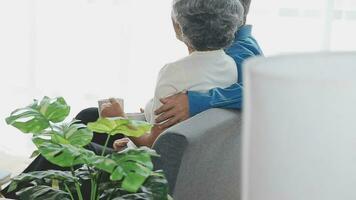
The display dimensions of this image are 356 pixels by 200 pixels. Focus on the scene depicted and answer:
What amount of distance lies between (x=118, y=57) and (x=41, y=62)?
1.66ft

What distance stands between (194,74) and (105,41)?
140cm

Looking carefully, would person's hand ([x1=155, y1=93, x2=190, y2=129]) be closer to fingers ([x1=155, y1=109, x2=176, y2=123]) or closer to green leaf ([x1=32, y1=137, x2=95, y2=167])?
fingers ([x1=155, y1=109, x2=176, y2=123])

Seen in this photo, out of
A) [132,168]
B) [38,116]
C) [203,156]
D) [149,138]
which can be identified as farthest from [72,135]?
[149,138]

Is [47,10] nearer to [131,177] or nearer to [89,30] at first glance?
[89,30]

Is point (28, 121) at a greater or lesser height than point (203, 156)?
greater

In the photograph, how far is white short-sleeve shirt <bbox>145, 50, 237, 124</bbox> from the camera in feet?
6.71

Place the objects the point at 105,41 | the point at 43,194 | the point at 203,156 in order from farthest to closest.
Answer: the point at 105,41
the point at 203,156
the point at 43,194

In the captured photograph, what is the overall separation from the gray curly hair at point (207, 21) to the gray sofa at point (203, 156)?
230 millimetres

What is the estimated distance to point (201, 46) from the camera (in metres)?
2.06

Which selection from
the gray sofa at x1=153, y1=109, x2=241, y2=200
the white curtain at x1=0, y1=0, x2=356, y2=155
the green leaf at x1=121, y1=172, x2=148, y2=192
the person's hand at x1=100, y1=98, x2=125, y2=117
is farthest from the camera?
the white curtain at x1=0, y1=0, x2=356, y2=155

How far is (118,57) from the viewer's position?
11.0 feet

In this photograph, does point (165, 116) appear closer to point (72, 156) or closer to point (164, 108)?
point (164, 108)

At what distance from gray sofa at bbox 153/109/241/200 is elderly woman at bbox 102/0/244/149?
0.43ft

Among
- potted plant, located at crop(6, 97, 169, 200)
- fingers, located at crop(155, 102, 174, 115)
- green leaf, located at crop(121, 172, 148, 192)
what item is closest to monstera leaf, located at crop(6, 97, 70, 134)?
potted plant, located at crop(6, 97, 169, 200)
